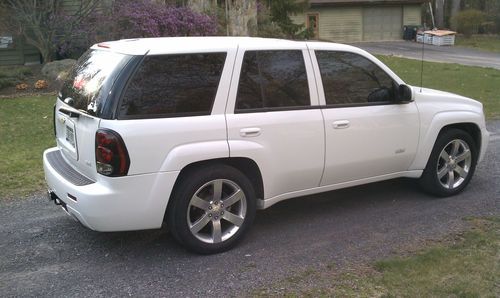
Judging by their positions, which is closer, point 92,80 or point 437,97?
point 92,80

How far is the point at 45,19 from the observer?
49.0ft

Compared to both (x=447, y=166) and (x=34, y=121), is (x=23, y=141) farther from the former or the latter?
(x=447, y=166)

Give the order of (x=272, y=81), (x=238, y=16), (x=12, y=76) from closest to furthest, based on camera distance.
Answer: (x=272, y=81), (x=12, y=76), (x=238, y=16)

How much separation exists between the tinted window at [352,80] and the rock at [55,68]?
1054 cm

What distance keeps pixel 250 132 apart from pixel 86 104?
1.31 m

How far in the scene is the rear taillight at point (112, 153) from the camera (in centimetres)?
392

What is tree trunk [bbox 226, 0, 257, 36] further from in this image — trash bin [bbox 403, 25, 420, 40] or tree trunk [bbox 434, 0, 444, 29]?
tree trunk [bbox 434, 0, 444, 29]

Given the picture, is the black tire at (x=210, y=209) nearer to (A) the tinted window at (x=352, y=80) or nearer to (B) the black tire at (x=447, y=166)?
(A) the tinted window at (x=352, y=80)

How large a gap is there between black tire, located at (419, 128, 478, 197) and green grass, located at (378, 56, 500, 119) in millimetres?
5532

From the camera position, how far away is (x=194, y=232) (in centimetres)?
436

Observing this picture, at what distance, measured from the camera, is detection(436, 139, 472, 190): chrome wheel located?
5.83 meters

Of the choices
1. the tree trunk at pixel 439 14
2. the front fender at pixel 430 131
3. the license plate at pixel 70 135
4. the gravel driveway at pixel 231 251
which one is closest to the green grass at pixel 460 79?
the front fender at pixel 430 131

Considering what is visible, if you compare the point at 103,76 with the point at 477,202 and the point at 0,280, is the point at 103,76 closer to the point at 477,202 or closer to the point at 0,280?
the point at 0,280

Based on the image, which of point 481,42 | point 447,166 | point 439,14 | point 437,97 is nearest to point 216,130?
point 437,97
